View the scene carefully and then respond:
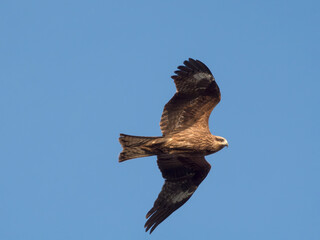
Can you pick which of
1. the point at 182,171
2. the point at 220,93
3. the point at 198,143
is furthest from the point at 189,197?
the point at 220,93

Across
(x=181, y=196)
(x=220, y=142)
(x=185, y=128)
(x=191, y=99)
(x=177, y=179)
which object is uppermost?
(x=191, y=99)

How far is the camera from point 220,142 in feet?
48.0

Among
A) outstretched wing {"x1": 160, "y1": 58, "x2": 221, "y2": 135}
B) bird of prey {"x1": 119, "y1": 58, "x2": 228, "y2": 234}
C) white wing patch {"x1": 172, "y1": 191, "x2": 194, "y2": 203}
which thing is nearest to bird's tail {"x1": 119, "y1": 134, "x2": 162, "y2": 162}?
bird of prey {"x1": 119, "y1": 58, "x2": 228, "y2": 234}

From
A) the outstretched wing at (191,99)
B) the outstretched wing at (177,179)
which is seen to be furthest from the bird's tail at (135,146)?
the outstretched wing at (177,179)

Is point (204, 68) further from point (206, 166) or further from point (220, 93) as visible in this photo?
point (206, 166)

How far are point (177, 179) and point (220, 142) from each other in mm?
2030

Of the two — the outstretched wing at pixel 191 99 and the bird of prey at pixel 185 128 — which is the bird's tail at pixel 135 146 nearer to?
the bird of prey at pixel 185 128

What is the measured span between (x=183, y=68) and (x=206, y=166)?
2844mm

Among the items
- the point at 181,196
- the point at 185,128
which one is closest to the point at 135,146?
the point at 185,128

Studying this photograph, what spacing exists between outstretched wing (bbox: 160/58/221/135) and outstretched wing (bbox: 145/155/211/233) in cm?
107

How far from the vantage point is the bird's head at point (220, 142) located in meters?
14.6

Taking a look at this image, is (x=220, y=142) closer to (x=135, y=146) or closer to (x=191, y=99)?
(x=191, y=99)

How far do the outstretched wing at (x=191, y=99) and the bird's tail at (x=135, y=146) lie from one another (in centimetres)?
61

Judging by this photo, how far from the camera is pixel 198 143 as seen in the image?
14578 millimetres
